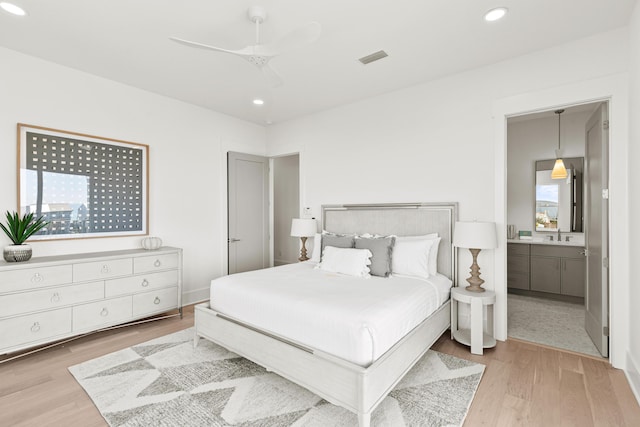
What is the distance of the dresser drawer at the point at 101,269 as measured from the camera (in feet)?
9.80

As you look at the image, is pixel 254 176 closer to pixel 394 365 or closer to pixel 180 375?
pixel 180 375

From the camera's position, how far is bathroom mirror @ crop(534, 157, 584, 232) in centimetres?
461

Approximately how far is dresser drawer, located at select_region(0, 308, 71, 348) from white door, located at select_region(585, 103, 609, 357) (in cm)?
486

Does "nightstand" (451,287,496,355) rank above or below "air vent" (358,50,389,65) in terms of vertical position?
below

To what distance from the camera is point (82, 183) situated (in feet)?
11.1

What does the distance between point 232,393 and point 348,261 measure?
157 centimetres

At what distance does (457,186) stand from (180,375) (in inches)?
125

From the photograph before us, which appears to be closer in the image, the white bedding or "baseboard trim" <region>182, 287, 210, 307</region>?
the white bedding

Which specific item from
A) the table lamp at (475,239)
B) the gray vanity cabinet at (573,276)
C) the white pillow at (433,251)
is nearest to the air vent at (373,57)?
the table lamp at (475,239)

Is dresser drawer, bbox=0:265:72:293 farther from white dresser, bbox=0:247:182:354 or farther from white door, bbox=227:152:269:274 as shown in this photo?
white door, bbox=227:152:269:274

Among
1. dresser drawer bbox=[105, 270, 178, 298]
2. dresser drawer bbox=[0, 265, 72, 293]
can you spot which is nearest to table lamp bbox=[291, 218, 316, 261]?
dresser drawer bbox=[105, 270, 178, 298]

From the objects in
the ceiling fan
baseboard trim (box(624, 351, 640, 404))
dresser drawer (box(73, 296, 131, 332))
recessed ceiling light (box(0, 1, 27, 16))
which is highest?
recessed ceiling light (box(0, 1, 27, 16))

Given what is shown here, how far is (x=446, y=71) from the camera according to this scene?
3330 mm

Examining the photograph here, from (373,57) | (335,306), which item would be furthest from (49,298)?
(373,57)
